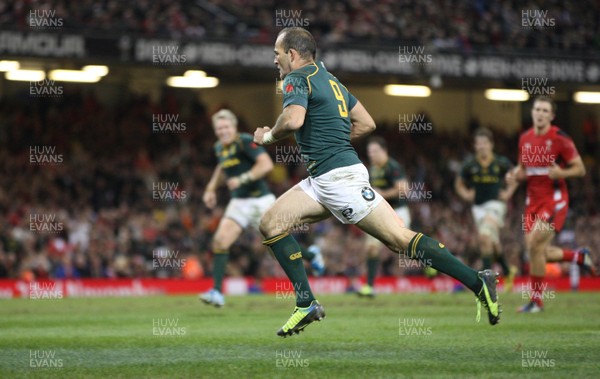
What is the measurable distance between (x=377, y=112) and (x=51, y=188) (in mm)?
11897

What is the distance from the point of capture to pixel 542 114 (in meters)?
13.2

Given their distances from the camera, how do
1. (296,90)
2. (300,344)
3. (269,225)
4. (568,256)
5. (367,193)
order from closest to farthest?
(296,90), (367,193), (269,225), (300,344), (568,256)

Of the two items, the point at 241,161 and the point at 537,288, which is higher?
the point at 241,161

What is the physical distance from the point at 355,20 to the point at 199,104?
17.1 feet

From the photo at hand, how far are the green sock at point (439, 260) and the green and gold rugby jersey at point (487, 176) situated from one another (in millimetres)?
9881

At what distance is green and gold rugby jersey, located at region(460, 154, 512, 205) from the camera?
18234mm

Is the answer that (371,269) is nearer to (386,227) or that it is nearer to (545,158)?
(545,158)

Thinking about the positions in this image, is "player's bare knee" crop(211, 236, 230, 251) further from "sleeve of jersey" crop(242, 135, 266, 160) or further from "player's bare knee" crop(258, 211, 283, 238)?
"player's bare knee" crop(258, 211, 283, 238)

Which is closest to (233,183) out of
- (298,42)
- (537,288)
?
(537,288)

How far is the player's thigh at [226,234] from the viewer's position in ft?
47.8

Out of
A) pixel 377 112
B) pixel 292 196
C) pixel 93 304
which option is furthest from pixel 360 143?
pixel 292 196

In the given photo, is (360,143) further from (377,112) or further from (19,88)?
(19,88)

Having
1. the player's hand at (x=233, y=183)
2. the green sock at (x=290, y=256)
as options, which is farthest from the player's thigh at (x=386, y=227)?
the player's hand at (x=233, y=183)

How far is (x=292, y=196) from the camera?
8.96 m
